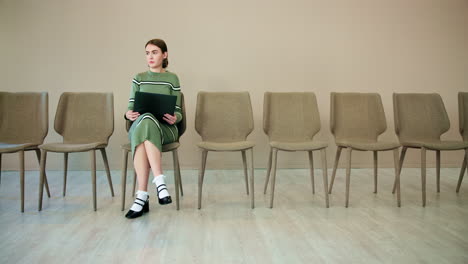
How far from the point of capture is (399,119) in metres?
3.58

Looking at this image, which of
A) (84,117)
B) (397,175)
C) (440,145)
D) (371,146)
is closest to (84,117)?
(84,117)

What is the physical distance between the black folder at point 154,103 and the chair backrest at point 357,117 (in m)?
1.48

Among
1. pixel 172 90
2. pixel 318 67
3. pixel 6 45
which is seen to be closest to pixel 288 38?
pixel 318 67

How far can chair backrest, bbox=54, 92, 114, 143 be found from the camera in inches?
130

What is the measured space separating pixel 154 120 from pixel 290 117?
4.12 feet

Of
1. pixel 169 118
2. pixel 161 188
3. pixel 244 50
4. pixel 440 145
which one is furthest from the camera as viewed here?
pixel 244 50

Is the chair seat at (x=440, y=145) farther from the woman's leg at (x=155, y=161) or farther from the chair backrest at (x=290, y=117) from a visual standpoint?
the woman's leg at (x=155, y=161)

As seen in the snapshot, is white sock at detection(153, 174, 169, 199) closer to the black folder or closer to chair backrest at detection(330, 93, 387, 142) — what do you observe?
the black folder

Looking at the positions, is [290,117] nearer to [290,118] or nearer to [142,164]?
[290,118]

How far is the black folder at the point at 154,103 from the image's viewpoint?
2.78 m

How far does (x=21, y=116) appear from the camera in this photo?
3.34 metres

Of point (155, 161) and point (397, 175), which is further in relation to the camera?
point (397, 175)

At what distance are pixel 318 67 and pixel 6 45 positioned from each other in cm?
348

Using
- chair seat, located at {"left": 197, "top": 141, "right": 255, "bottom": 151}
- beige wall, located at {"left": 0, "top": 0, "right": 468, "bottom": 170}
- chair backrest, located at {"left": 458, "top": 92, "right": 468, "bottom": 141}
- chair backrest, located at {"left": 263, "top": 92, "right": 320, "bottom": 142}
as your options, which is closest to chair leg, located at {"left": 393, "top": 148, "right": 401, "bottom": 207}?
chair backrest, located at {"left": 263, "top": 92, "right": 320, "bottom": 142}
